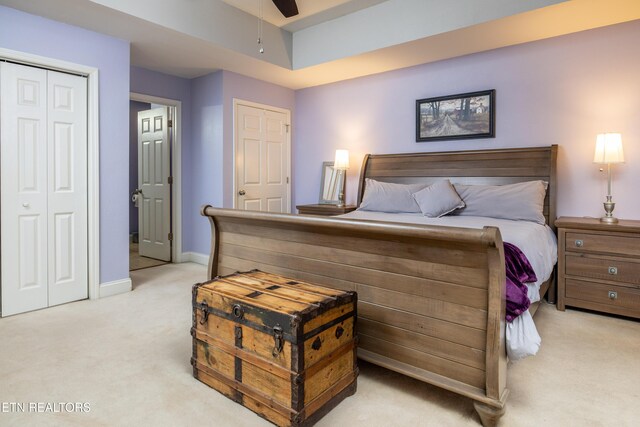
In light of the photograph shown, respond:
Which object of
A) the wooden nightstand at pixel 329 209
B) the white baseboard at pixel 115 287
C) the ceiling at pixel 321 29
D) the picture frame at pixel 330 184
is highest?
the ceiling at pixel 321 29

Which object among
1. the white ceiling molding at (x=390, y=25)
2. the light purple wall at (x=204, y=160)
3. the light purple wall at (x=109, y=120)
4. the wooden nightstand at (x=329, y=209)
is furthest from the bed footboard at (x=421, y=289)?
the light purple wall at (x=204, y=160)

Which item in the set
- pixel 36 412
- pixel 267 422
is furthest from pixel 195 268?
pixel 267 422

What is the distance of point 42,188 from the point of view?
3.22m

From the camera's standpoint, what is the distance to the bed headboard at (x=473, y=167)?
11.7ft

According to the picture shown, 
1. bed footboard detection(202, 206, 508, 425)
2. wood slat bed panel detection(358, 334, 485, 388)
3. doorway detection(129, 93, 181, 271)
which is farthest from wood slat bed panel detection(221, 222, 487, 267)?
doorway detection(129, 93, 181, 271)

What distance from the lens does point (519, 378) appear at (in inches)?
84.1

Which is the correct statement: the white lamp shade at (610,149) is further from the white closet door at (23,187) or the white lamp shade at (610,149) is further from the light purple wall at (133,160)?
the light purple wall at (133,160)

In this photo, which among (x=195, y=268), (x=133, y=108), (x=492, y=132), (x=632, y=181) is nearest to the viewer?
(x=632, y=181)

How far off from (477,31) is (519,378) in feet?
9.36

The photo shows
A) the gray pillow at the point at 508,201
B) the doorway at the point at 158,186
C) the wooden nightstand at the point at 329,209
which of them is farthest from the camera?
the doorway at the point at 158,186

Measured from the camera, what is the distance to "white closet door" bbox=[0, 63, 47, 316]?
302 cm

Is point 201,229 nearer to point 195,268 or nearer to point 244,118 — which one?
point 195,268

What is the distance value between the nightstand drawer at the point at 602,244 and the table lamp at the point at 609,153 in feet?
0.56

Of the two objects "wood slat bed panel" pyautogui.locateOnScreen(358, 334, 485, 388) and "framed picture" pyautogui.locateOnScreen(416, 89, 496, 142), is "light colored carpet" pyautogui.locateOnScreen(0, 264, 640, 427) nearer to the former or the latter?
"wood slat bed panel" pyautogui.locateOnScreen(358, 334, 485, 388)
